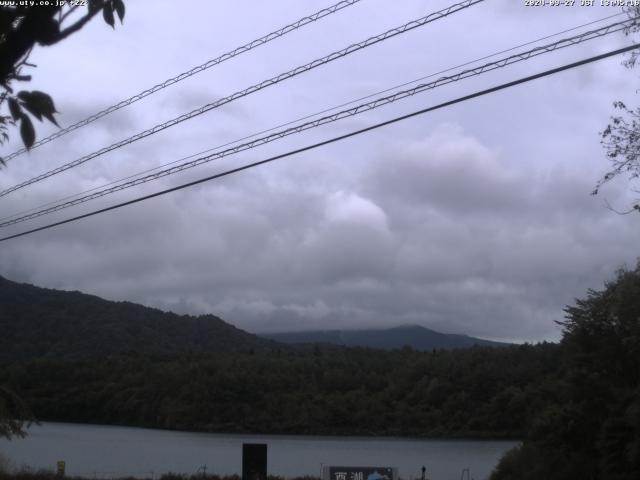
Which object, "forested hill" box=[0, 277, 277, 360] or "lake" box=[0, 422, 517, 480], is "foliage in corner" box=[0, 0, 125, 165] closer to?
"lake" box=[0, 422, 517, 480]

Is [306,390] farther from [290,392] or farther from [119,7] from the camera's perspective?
[119,7]

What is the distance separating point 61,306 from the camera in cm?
7125

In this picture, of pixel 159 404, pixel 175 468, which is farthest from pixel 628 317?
pixel 159 404

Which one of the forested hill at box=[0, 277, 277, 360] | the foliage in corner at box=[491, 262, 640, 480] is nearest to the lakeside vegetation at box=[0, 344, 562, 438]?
the forested hill at box=[0, 277, 277, 360]

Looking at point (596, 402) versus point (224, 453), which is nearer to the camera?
point (596, 402)

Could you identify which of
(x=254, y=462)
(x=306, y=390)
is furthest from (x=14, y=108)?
(x=306, y=390)

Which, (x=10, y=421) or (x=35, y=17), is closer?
(x=35, y=17)

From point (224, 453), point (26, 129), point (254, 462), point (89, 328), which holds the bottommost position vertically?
point (224, 453)

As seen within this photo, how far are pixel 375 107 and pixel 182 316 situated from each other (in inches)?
3199

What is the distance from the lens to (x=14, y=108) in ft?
13.1

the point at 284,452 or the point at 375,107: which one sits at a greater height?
the point at 375,107

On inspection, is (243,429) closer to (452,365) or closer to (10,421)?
(452,365)

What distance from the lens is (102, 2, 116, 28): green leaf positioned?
436 centimetres

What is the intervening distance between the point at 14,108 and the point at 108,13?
29.9 inches
